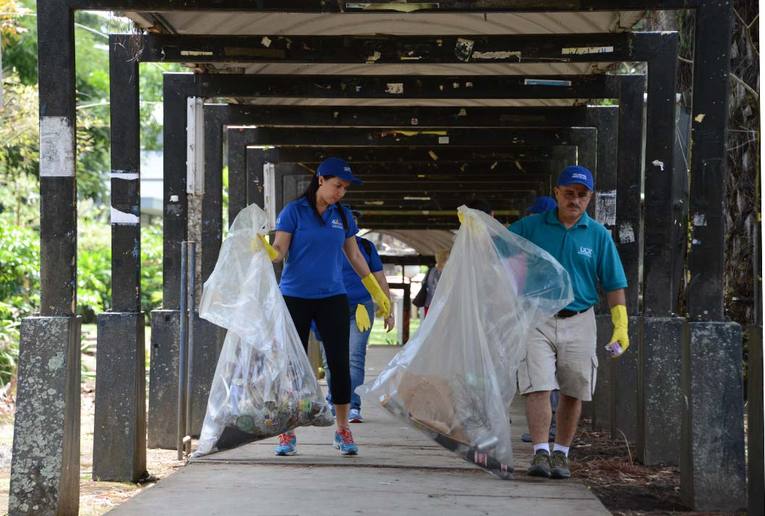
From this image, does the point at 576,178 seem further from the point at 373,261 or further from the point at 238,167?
the point at 238,167

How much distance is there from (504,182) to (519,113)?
5471 mm

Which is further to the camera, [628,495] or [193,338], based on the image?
[193,338]

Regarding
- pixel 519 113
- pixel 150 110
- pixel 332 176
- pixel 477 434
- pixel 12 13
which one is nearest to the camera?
pixel 477 434

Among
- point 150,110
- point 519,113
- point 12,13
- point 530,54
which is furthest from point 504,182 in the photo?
point 150,110

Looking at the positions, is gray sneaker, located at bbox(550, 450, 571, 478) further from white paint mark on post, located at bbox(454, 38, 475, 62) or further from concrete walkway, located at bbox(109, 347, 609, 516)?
white paint mark on post, located at bbox(454, 38, 475, 62)

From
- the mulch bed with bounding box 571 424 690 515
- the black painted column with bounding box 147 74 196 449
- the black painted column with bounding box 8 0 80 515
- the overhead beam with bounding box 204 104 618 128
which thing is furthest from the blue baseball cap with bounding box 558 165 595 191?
the overhead beam with bounding box 204 104 618 128

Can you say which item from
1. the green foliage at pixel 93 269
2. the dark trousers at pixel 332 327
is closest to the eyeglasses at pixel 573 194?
the dark trousers at pixel 332 327

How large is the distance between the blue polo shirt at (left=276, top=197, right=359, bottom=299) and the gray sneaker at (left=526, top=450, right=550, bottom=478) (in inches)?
63.9

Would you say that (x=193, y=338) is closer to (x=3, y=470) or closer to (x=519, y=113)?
(x=3, y=470)

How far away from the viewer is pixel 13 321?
14.7 meters

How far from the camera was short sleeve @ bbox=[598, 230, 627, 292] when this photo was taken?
640 cm

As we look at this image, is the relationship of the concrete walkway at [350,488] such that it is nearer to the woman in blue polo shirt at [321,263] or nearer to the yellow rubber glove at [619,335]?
the woman in blue polo shirt at [321,263]

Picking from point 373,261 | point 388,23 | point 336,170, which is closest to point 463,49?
point 388,23

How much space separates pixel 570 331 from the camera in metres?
6.33
